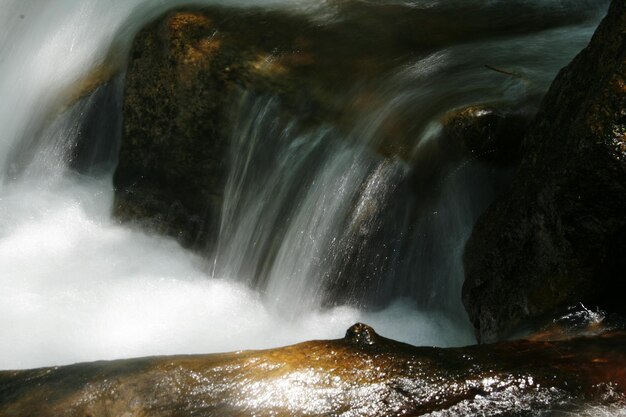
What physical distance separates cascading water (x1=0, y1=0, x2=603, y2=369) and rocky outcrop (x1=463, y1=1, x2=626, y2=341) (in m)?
0.55

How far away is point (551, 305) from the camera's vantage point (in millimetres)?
3684

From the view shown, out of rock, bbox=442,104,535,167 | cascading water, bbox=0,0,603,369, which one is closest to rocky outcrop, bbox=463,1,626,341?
rock, bbox=442,104,535,167

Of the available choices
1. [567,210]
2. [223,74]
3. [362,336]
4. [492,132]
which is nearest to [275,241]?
[223,74]

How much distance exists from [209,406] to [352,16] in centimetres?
419

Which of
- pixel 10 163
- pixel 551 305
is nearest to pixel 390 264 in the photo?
pixel 551 305

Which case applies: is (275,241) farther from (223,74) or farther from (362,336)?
(362,336)

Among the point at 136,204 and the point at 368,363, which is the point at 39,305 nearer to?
the point at 136,204

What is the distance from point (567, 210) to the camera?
3.65 meters

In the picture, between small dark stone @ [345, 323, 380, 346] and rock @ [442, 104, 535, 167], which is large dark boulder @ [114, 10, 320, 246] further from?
small dark stone @ [345, 323, 380, 346]

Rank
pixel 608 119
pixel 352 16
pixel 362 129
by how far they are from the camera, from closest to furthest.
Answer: pixel 608 119 < pixel 362 129 < pixel 352 16

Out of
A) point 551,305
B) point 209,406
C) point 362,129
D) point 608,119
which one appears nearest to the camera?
point 209,406

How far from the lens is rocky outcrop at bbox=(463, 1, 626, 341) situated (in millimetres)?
3490

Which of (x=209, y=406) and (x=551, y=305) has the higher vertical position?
(x=551, y=305)

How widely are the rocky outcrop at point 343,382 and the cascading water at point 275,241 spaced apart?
1.71 metres
